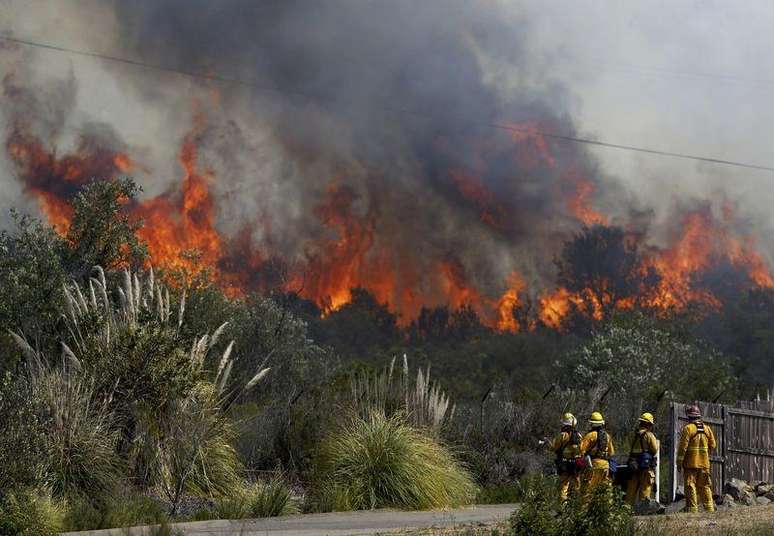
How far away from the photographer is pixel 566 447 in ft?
53.9

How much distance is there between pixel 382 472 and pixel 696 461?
4950 mm

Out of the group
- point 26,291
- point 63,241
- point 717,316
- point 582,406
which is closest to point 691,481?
point 582,406

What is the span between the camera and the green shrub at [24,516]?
11961 millimetres

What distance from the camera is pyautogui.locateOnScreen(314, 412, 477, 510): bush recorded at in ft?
56.3

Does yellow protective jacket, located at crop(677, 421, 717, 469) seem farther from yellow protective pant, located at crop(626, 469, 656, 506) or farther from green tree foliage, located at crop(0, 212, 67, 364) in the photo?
green tree foliage, located at crop(0, 212, 67, 364)

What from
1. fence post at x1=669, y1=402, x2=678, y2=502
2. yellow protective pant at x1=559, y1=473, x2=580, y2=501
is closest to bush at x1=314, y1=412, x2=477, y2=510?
yellow protective pant at x1=559, y1=473, x2=580, y2=501

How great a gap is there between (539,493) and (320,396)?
35.0ft

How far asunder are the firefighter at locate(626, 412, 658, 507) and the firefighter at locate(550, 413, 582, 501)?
1.41 m

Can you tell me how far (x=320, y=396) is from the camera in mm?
21703

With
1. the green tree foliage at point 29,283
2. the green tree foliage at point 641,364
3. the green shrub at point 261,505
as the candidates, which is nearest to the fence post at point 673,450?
the green shrub at point 261,505

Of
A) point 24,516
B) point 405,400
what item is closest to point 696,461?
point 405,400

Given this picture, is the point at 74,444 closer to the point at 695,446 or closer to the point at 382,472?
the point at 382,472

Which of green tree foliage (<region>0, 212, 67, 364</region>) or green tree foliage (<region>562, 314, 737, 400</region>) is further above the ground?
green tree foliage (<region>562, 314, 737, 400</region>)

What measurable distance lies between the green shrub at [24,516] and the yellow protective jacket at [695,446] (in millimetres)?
9720
